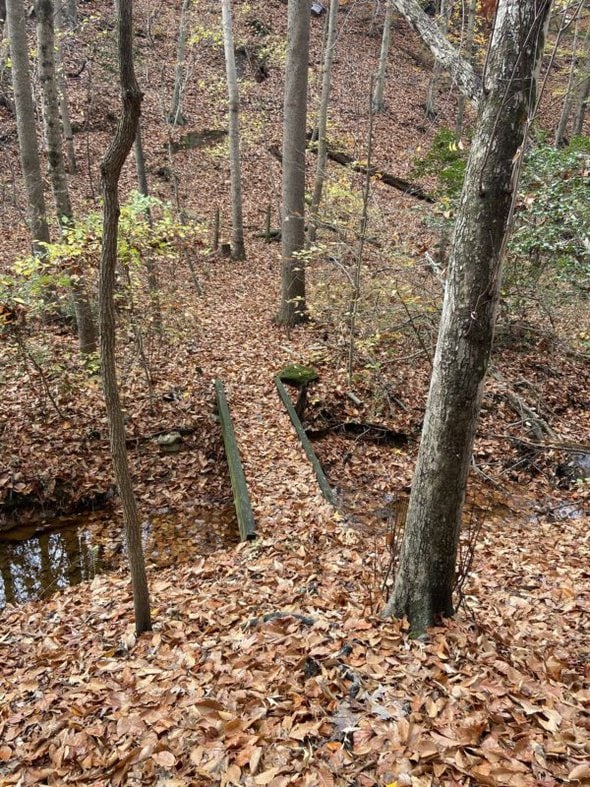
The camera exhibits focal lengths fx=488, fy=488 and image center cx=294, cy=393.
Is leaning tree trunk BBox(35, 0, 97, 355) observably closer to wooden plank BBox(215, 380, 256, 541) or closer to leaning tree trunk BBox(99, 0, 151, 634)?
wooden plank BBox(215, 380, 256, 541)

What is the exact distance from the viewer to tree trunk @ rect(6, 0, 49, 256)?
27.1ft

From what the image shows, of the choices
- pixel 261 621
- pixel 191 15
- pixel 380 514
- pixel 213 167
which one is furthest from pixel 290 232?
pixel 191 15

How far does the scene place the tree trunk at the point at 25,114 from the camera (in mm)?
8258

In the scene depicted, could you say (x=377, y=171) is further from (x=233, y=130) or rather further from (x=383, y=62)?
(x=233, y=130)

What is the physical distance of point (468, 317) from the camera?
2.75 meters

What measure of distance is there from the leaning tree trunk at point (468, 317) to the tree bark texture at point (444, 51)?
0.14 meters

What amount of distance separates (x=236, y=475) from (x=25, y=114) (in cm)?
758

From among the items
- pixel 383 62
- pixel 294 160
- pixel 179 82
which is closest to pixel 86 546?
pixel 294 160

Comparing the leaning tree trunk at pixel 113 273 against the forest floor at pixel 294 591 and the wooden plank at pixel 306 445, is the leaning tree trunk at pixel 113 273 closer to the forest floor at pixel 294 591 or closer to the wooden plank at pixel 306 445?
the forest floor at pixel 294 591

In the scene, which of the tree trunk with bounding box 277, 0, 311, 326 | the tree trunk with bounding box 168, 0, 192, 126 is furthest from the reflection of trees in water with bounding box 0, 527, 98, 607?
the tree trunk with bounding box 168, 0, 192, 126

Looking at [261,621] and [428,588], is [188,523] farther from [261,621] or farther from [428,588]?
[428,588]

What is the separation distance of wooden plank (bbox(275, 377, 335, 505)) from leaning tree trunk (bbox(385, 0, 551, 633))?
2.43 metres

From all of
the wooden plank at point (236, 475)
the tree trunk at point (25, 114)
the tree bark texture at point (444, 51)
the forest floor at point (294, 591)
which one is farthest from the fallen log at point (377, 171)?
the tree bark texture at point (444, 51)

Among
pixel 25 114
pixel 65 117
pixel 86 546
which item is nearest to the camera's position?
pixel 86 546
